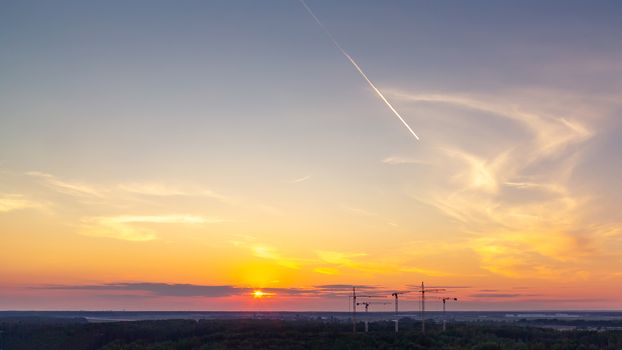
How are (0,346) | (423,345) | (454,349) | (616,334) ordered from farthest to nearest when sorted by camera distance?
(0,346)
(616,334)
(423,345)
(454,349)

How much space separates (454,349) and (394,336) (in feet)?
60.0

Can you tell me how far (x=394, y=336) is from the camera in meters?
132

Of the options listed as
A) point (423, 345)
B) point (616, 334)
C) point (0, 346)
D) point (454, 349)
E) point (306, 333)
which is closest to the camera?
point (454, 349)

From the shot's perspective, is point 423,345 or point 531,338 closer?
point 423,345

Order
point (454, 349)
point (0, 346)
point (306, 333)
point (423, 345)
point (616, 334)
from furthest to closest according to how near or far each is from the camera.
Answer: point (0, 346), point (616, 334), point (306, 333), point (423, 345), point (454, 349)

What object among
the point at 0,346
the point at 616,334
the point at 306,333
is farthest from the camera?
the point at 0,346

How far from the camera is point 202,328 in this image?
17112 centimetres

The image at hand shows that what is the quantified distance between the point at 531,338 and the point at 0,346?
123531mm

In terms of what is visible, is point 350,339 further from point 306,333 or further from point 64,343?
point 64,343

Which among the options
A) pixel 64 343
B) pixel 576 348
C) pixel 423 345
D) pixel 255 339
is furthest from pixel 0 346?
pixel 576 348

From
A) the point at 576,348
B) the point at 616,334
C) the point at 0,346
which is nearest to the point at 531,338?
the point at 616,334

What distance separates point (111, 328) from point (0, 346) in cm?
2592

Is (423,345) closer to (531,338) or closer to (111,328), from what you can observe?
(531,338)

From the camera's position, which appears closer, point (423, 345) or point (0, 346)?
point (423, 345)
